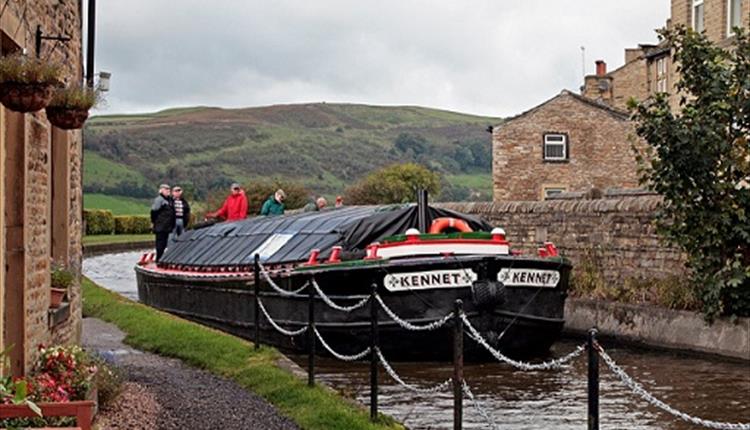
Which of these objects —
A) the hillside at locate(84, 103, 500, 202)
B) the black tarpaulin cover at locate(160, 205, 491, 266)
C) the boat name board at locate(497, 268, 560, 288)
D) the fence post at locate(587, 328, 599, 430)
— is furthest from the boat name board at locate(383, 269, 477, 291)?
the hillside at locate(84, 103, 500, 202)

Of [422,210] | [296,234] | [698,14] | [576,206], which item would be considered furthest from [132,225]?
[422,210]

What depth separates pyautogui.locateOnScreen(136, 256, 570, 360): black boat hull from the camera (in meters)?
15.5

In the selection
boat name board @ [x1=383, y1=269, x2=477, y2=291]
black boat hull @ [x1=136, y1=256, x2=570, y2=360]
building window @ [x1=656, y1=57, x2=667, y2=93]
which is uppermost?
building window @ [x1=656, y1=57, x2=667, y2=93]

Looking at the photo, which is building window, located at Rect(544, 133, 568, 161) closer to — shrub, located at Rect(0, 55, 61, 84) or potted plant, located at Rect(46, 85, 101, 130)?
potted plant, located at Rect(46, 85, 101, 130)

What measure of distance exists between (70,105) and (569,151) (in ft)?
129

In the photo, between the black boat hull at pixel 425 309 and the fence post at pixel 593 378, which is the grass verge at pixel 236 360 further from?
the fence post at pixel 593 378

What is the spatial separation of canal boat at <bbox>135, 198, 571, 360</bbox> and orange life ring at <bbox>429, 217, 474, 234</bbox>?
1 centimetres

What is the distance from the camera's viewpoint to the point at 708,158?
56.1 ft

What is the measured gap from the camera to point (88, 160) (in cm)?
9556

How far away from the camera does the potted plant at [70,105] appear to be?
9836mm

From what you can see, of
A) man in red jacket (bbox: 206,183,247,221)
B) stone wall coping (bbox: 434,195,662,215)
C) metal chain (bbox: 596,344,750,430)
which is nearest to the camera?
metal chain (bbox: 596,344,750,430)

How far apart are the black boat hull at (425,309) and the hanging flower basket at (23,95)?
7.28 m

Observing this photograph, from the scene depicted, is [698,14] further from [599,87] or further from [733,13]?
[599,87]

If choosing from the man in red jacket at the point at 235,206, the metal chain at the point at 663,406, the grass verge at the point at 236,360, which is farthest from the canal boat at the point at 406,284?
the man in red jacket at the point at 235,206
